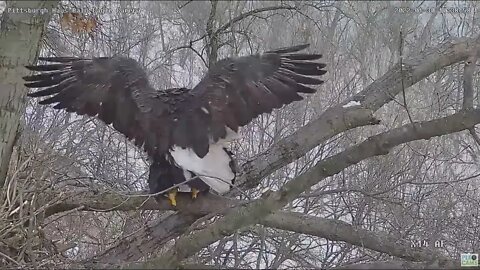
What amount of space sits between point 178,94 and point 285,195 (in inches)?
34.1

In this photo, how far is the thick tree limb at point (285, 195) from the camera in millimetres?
1197

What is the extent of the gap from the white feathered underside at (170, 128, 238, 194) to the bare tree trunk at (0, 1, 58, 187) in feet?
1.91

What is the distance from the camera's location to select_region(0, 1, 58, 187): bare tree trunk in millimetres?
1935

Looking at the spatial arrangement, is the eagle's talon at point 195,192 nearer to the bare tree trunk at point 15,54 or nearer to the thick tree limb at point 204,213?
the thick tree limb at point 204,213

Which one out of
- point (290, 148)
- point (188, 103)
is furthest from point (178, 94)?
point (290, 148)

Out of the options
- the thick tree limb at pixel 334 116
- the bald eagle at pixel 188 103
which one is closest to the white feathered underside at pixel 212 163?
the bald eagle at pixel 188 103

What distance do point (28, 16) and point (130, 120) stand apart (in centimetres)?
46

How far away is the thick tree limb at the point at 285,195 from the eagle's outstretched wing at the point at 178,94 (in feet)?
1.71

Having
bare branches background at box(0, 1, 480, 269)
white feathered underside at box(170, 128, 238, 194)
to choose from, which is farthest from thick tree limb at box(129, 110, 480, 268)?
white feathered underside at box(170, 128, 238, 194)

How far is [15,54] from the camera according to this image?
199cm

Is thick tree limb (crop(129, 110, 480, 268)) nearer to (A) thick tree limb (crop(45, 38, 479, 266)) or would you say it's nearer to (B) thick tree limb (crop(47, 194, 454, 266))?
(B) thick tree limb (crop(47, 194, 454, 266))

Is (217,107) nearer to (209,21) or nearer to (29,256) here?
(29,256)

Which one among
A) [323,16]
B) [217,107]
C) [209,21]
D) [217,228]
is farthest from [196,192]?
[323,16]

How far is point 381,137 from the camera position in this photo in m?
1.52
